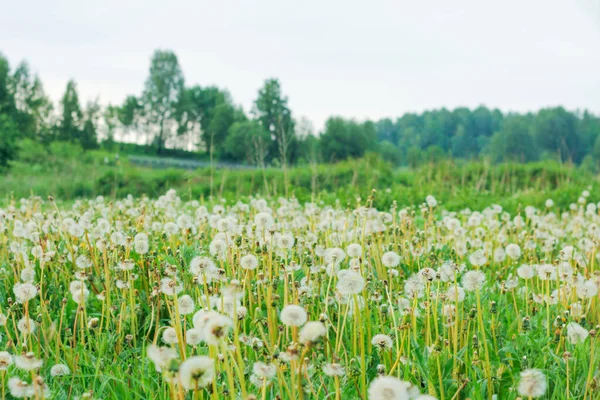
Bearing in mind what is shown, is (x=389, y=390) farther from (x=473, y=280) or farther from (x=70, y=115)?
(x=70, y=115)

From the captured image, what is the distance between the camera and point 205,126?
186 ft

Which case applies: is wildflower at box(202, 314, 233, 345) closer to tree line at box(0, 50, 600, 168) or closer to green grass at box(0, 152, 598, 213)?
tree line at box(0, 50, 600, 168)

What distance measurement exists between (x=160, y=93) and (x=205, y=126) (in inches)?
230

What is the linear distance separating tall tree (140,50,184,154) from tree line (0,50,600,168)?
0.35ft

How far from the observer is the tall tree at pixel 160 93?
5472 centimetres

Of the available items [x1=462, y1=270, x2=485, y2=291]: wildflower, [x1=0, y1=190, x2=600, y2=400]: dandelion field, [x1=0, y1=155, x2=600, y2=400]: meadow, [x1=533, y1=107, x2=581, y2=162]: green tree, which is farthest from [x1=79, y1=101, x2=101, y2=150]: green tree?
[x1=533, y1=107, x2=581, y2=162]: green tree

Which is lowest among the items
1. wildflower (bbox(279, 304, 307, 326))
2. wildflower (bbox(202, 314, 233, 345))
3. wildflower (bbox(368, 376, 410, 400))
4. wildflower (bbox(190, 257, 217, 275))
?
wildflower (bbox(368, 376, 410, 400))

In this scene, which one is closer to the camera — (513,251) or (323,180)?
(513,251)

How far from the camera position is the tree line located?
95.7 feet

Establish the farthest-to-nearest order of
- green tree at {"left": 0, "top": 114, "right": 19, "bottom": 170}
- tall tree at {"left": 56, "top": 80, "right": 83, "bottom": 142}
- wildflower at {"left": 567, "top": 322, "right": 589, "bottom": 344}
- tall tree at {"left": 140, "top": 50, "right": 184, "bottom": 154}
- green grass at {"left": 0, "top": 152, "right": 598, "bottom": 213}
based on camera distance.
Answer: tall tree at {"left": 140, "top": 50, "right": 184, "bottom": 154} < tall tree at {"left": 56, "top": 80, "right": 83, "bottom": 142} < green tree at {"left": 0, "top": 114, "right": 19, "bottom": 170} < green grass at {"left": 0, "top": 152, "right": 598, "bottom": 213} < wildflower at {"left": 567, "top": 322, "right": 589, "bottom": 344}

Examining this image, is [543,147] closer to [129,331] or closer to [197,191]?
[197,191]

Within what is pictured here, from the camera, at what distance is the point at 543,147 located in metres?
81.2

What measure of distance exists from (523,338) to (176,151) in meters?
55.3

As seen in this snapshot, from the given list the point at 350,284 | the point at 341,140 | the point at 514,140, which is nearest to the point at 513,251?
the point at 350,284
